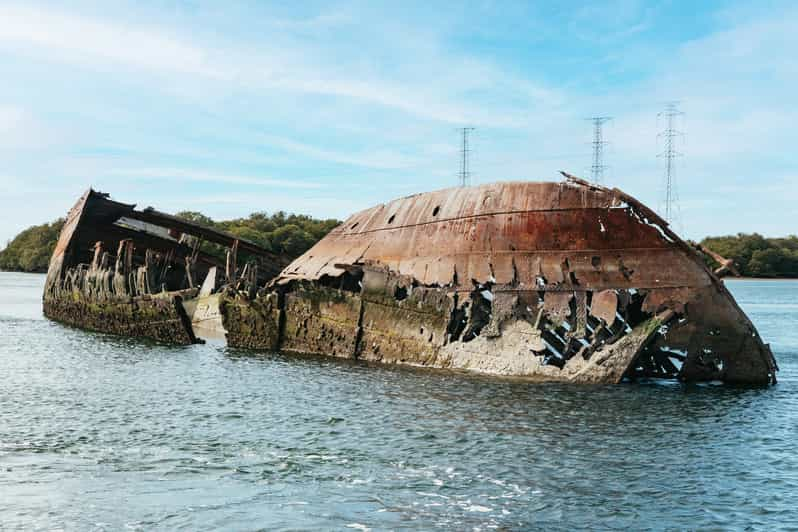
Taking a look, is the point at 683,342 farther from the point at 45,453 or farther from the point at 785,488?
the point at 45,453

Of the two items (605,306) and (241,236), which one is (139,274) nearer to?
(605,306)

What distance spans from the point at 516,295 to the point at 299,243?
80290 millimetres

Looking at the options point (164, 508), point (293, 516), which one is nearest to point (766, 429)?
point (293, 516)

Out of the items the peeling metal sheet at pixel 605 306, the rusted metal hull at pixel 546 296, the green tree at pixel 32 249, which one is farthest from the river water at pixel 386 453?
the green tree at pixel 32 249

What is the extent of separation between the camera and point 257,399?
645 inches

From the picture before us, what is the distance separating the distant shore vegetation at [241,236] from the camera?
98.2m

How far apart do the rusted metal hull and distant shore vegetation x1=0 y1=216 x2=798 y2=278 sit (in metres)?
51.4

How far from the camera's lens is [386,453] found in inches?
464

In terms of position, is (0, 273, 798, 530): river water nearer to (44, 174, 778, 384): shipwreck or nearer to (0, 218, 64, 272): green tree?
(44, 174, 778, 384): shipwreck

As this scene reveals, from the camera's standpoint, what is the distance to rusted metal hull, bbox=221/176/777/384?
57.6 feet

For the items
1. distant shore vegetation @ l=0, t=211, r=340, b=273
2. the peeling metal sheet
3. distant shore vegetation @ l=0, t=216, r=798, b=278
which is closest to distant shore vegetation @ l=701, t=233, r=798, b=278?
distant shore vegetation @ l=0, t=216, r=798, b=278

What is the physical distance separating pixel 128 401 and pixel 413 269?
8.05 m

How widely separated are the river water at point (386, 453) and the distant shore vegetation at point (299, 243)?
56224 millimetres

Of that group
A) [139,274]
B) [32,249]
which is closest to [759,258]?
[139,274]
